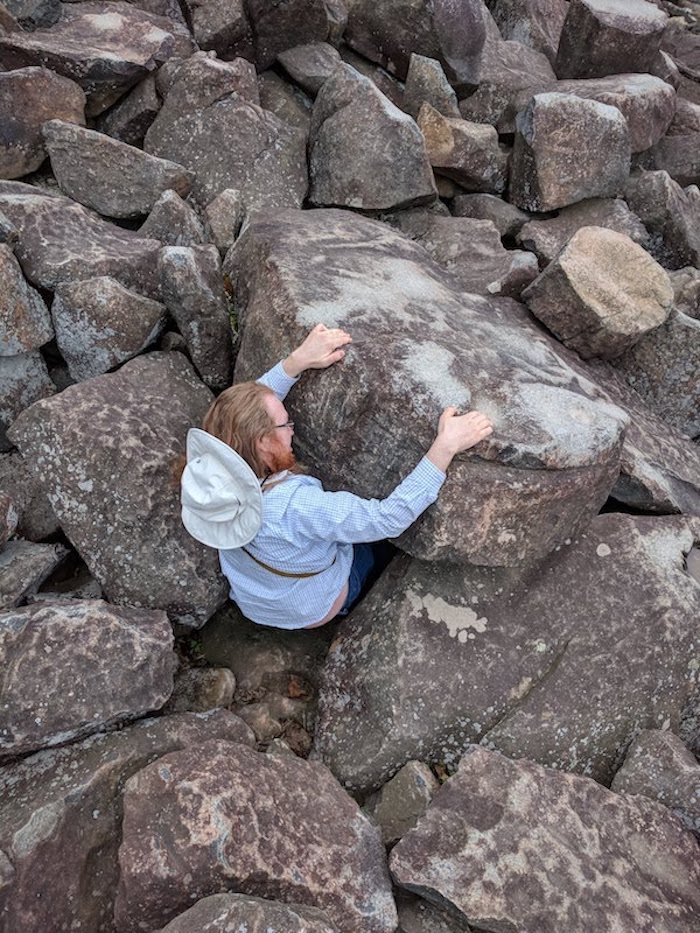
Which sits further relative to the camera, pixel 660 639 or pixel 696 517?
pixel 696 517

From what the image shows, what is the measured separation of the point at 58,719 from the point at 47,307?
9.16 feet

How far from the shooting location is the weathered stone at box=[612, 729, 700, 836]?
3859mm

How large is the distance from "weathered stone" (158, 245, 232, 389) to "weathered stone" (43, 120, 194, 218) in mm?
1232

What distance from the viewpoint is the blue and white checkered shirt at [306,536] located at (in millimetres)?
3844

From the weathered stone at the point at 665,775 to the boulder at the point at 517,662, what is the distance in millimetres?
179

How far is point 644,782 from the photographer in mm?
3955

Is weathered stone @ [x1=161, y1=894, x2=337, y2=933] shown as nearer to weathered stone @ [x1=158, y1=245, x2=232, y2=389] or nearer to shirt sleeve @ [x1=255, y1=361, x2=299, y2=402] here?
shirt sleeve @ [x1=255, y1=361, x2=299, y2=402]

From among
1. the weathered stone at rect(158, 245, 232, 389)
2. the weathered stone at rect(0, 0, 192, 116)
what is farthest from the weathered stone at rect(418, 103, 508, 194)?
the weathered stone at rect(158, 245, 232, 389)

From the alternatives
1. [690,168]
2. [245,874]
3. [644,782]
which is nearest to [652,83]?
[690,168]

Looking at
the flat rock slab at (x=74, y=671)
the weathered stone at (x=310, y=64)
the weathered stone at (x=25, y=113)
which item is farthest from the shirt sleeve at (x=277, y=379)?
the weathered stone at (x=310, y=64)

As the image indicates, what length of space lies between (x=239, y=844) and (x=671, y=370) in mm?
4589

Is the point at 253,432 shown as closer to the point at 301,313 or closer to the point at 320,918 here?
the point at 301,313

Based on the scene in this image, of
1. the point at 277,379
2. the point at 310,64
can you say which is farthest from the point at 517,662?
the point at 310,64

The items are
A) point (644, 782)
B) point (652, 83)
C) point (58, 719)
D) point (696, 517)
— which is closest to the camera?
point (58, 719)
